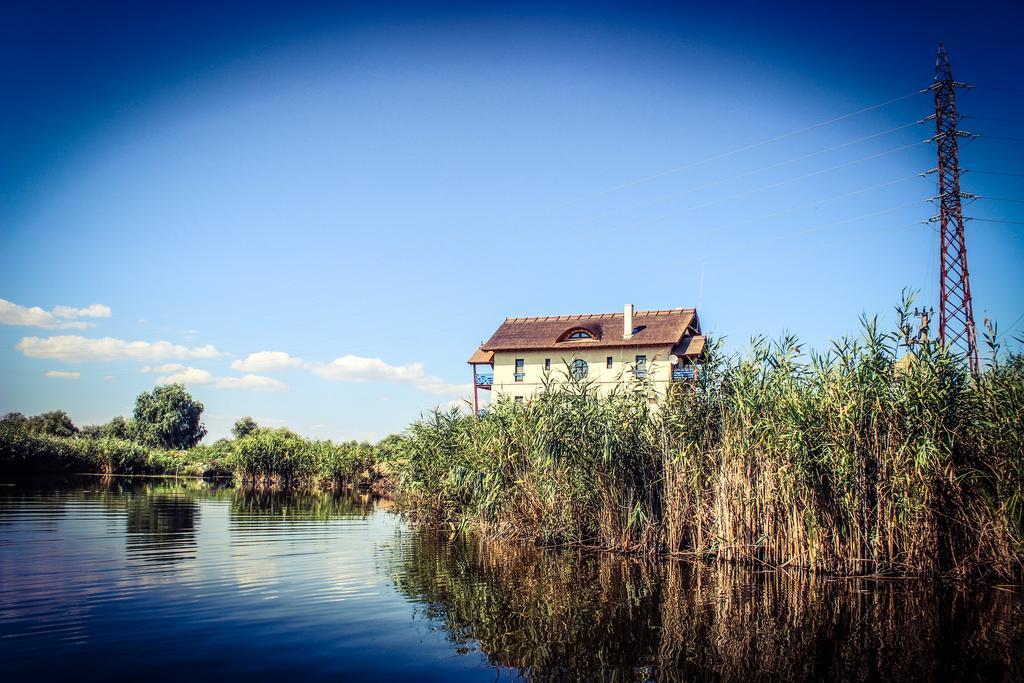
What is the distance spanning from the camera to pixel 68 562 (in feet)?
44.7

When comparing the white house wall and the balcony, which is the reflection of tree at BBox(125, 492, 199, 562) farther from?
the white house wall

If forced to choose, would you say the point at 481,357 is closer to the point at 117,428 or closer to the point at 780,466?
the point at 780,466

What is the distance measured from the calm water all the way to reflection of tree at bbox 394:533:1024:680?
0.14 ft

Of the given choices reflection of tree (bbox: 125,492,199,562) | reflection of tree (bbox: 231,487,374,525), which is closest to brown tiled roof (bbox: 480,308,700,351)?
reflection of tree (bbox: 231,487,374,525)

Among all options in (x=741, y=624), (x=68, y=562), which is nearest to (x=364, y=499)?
(x=68, y=562)

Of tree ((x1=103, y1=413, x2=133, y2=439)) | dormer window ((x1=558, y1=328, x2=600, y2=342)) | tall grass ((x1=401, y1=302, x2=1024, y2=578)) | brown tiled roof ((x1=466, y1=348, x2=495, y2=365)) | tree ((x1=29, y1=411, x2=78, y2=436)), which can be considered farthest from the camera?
tree ((x1=103, y1=413, x2=133, y2=439))

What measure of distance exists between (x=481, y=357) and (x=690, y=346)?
15.1 meters

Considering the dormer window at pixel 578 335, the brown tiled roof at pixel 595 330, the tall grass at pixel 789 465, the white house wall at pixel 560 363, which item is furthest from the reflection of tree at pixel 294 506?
A: the dormer window at pixel 578 335

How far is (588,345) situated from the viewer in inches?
1791

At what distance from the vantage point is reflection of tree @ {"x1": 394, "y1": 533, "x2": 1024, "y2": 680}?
8.37m

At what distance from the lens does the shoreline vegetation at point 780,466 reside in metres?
12.5

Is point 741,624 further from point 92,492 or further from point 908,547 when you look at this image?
point 92,492

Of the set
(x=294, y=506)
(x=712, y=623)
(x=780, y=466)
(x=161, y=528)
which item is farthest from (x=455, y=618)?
(x=294, y=506)

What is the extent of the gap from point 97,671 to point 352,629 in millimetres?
3251
